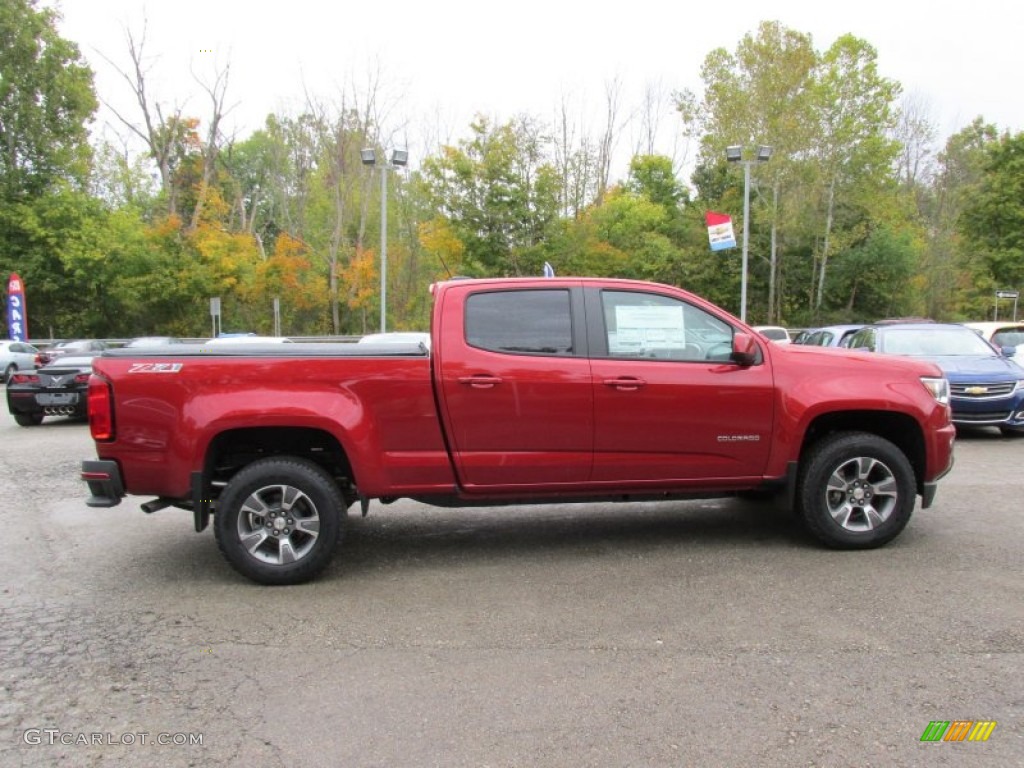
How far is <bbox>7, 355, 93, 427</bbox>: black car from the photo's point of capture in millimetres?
13852

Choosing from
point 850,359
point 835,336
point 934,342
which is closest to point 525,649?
point 850,359

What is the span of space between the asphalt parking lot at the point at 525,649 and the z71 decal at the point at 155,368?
144 centimetres

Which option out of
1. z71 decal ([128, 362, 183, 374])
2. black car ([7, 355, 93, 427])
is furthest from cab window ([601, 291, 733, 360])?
black car ([7, 355, 93, 427])

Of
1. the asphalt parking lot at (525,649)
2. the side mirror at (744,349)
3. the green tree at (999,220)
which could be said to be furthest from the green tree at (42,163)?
the green tree at (999,220)

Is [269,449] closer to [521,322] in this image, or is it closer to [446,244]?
[521,322]

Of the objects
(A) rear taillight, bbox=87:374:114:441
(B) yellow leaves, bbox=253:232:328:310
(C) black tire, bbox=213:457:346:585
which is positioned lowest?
(C) black tire, bbox=213:457:346:585

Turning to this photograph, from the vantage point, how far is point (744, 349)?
5.08 metres

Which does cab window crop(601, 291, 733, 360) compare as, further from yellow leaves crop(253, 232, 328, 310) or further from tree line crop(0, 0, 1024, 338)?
yellow leaves crop(253, 232, 328, 310)

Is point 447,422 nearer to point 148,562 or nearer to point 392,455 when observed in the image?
point 392,455

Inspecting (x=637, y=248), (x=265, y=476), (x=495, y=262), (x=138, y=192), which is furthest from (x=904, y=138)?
(x=265, y=476)

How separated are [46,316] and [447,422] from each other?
37.9 meters

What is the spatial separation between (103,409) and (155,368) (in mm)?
406

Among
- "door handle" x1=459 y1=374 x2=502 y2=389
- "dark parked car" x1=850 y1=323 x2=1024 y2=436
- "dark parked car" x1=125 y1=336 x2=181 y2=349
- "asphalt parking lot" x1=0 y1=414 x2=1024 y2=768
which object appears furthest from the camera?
"dark parked car" x1=850 y1=323 x2=1024 y2=436

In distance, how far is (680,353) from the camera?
5.21m
